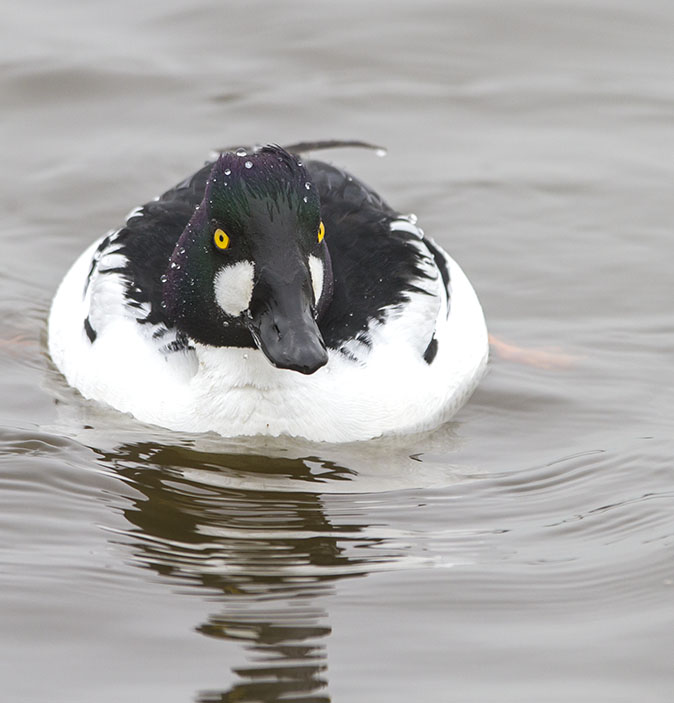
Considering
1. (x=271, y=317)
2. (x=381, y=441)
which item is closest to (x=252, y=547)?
(x=271, y=317)

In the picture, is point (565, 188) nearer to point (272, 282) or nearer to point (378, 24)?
point (378, 24)

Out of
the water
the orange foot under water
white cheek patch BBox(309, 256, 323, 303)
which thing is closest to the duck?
white cheek patch BBox(309, 256, 323, 303)

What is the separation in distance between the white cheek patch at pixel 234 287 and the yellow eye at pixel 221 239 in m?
0.10

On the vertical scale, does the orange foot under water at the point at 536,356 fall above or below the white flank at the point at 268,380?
below

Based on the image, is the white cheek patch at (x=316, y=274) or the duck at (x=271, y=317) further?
the white cheek patch at (x=316, y=274)

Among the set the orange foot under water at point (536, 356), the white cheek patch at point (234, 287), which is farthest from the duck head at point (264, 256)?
the orange foot under water at point (536, 356)

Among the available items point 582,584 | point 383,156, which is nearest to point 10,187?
point 383,156

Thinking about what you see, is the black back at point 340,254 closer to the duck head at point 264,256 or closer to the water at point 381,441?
the duck head at point 264,256

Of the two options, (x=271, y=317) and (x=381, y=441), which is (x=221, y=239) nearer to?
(x=271, y=317)

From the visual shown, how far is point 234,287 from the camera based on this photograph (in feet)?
21.4

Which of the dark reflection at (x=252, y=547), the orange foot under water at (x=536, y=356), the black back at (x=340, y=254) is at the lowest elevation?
the dark reflection at (x=252, y=547)

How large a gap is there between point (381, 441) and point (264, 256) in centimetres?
138

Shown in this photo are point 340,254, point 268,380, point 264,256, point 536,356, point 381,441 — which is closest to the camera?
point 264,256

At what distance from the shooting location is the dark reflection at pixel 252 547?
17.2 ft
